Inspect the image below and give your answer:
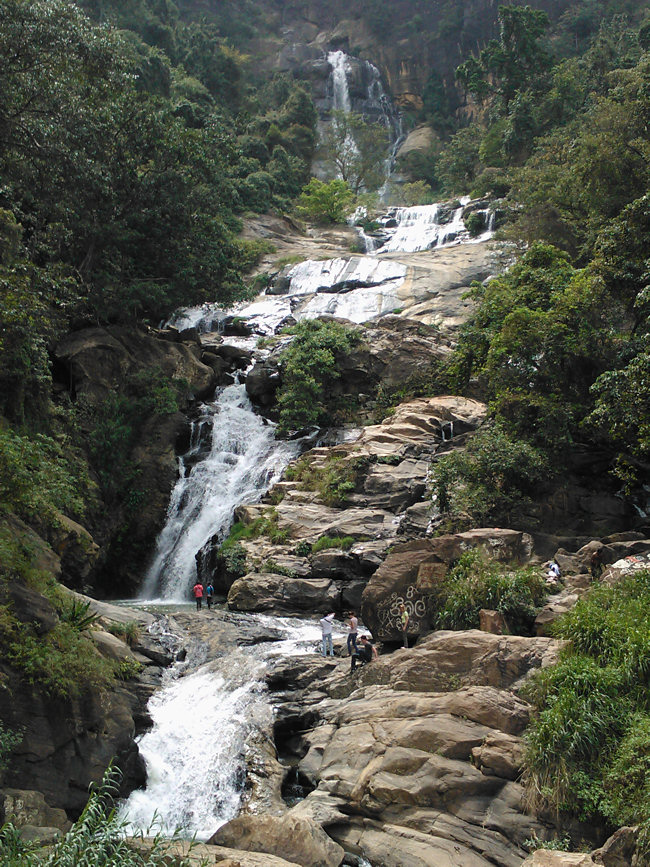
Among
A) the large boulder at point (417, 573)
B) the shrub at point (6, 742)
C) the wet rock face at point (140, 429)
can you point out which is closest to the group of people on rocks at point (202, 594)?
the wet rock face at point (140, 429)

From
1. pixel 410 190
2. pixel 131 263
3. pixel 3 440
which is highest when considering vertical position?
pixel 410 190

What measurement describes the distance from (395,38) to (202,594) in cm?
7163

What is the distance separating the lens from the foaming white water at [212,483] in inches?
856

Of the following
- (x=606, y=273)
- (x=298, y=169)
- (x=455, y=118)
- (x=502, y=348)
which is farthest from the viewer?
(x=455, y=118)

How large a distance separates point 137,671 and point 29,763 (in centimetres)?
292

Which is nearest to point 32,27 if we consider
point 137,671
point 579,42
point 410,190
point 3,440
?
point 3,440

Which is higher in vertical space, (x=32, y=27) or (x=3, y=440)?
(x=32, y=27)

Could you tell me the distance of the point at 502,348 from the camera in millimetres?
18422

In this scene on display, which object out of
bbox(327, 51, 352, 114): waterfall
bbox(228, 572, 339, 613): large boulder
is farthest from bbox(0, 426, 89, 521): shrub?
bbox(327, 51, 352, 114): waterfall

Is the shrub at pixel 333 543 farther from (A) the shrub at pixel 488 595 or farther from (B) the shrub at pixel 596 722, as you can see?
(B) the shrub at pixel 596 722

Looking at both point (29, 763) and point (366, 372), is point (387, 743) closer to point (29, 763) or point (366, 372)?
point (29, 763)

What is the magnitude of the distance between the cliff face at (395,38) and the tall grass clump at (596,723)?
221 ft

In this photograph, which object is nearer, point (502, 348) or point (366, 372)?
point (502, 348)

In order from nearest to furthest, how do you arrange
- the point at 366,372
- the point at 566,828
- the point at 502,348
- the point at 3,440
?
the point at 566,828, the point at 3,440, the point at 502,348, the point at 366,372
